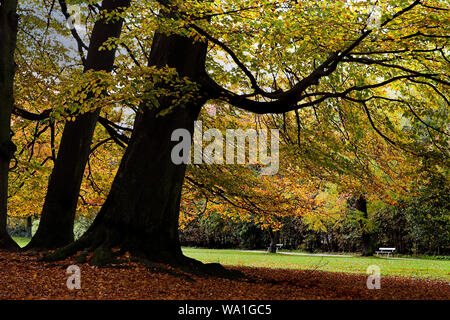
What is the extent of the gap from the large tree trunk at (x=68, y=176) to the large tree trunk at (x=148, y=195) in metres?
2.04

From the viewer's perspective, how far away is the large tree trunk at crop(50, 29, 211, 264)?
7.18 metres

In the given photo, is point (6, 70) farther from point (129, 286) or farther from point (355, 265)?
point (355, 265)

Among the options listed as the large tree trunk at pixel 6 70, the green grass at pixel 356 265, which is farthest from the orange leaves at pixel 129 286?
the green grass at pixel 356 265

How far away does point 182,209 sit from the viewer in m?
15.6

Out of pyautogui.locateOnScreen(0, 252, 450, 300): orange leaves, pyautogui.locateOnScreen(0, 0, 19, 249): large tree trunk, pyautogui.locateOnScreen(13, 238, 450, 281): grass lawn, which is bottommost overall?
pyautogui.locateOnScreen(13, 238, 450, 281): grass lawn

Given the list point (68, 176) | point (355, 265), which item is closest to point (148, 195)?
point (68, 176)

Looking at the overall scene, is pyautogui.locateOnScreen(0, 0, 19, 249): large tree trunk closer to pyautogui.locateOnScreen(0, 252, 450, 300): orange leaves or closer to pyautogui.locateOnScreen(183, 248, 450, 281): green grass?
pyautogui.locateOnScreen(0, 252, 450, 300): orange leaves

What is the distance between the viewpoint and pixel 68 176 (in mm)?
9328

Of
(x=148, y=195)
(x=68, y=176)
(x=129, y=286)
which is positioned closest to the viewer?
(x=129, y=286)

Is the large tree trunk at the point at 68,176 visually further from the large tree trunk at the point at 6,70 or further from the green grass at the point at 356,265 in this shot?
the green grass at the point at 356,265

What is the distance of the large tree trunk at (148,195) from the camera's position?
283 inches

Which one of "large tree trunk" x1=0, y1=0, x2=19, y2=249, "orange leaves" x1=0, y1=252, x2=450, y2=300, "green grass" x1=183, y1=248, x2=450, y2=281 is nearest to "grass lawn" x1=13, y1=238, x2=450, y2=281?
"green grass" x1=183, y1=248, x2=450, y2=281

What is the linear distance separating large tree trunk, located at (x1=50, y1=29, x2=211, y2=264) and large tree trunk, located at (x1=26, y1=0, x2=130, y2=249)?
6.68ft

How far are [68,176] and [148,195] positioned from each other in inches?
118
